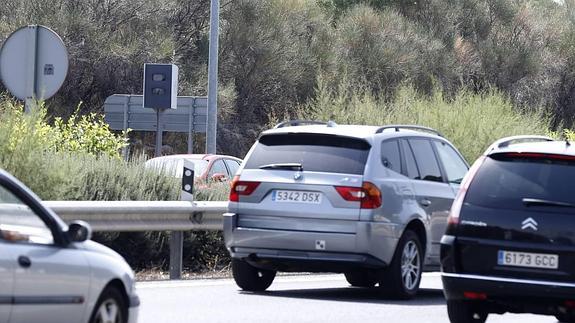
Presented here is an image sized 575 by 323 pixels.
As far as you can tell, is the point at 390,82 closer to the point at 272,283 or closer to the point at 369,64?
the point at 369,64

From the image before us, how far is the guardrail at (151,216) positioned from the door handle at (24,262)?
6.47 meters

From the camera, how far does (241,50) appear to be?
41.3 metres

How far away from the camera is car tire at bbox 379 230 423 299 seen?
1372cm

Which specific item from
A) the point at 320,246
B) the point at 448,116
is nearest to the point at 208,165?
the point at 448,116

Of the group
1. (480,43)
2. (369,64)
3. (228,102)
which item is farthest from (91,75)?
(480,43)

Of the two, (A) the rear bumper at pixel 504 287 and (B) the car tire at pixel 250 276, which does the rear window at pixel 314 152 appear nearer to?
(B) the car tire at pixel 250 276

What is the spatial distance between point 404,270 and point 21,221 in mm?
6419

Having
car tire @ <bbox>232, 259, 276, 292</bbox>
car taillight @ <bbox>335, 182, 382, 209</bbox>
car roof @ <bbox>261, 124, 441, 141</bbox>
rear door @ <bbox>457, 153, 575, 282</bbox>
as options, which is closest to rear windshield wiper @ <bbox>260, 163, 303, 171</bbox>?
car roof @ <bbox>261, 124, 441, 141</bbox>

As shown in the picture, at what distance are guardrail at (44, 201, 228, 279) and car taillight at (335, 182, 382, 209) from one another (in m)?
2.92

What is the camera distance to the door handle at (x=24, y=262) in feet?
25.2

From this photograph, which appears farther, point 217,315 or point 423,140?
point 423,140

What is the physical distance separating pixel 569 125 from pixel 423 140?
37307 mm

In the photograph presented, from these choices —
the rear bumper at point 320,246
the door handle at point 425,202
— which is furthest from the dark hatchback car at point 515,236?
the door handle at point 425,202

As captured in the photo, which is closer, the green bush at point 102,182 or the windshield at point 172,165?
the green bush at point 102,182
